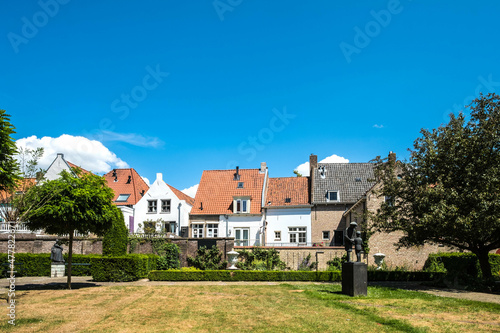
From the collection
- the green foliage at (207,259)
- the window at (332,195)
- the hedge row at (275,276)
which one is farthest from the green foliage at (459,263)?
the green foliage at (207,259)

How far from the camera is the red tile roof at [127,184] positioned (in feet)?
146

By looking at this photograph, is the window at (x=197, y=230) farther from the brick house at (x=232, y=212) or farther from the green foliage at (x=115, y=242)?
the green foliage at (x=115, y=242)

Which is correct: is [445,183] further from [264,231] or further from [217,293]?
[264,231]

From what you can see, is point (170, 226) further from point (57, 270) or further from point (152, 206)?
point (57, 270)

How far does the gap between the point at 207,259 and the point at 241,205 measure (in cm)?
1258

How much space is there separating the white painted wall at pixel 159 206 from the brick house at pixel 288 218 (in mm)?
8659

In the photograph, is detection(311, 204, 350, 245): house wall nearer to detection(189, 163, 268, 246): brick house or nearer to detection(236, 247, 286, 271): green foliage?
detection(189, 163, 268, 246): brick house

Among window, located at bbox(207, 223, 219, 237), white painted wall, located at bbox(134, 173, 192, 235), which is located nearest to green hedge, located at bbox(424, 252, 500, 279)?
window, located at bbox(207, 223, 219, 237)

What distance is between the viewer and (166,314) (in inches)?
444

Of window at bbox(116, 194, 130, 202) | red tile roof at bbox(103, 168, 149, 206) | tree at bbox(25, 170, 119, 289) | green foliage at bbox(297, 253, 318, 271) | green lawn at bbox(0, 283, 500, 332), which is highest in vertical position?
red tile roof at bbox(103, 168, 149, 206)

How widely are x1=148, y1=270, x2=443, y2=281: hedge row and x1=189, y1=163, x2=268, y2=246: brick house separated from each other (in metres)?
15.9

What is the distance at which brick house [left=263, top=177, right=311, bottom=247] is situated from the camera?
1598 inches

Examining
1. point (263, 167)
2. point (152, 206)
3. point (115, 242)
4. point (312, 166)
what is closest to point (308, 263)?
point (115, 242)

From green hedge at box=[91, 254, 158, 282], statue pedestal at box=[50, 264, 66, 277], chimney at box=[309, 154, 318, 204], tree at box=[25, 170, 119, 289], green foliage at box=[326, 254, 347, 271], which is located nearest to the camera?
tree at box=[25, 170, 119, 289]
